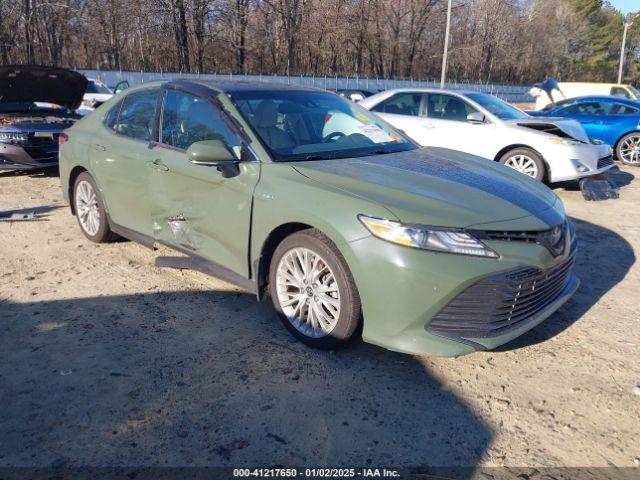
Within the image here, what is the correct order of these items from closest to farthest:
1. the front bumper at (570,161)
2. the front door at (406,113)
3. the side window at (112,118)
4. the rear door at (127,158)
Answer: the rear door at (127,158)
the side window at (112,118)
the front bumper at (570,161)
the front door at (406,113)

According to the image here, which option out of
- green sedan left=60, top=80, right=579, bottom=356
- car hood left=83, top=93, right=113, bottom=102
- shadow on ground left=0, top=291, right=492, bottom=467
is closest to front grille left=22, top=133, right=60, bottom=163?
green sedan left=60, top=80, right=579, bottom=356

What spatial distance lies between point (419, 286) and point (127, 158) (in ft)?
9.41

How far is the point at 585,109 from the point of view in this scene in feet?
38.3

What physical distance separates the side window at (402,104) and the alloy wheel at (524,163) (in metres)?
1.77

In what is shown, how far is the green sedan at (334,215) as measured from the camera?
9.13 ft

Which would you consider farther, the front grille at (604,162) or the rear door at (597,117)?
the rear door at (597,117)

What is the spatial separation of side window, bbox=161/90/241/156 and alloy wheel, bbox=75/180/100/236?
1.35m

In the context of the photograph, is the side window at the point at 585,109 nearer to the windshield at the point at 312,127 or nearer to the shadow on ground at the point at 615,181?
the shadow on ground at the point at 615,181

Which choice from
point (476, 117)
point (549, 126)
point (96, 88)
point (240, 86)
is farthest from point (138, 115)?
point (96, 88)

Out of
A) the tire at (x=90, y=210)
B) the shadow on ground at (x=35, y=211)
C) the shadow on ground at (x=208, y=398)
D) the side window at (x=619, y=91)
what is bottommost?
the shadow on ground at (x=208, y=398)

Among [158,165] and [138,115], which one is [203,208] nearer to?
[158,165]

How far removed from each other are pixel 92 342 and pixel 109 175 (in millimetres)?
1825

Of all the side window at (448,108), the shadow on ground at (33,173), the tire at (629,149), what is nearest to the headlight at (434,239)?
the side window at (448,108)

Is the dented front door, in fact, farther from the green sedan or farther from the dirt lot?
the dirt lot
